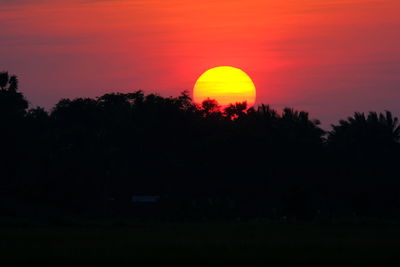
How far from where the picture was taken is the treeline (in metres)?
64.4

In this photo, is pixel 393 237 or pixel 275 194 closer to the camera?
pixel 393 237

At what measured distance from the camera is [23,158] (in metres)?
75.9

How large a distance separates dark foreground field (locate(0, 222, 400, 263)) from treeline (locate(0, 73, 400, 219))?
71.1 ft

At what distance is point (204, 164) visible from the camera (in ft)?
240

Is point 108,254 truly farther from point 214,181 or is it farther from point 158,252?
point 214,181

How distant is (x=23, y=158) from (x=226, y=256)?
51722 mm

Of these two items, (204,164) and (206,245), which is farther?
(204,164)

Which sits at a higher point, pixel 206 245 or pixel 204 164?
pixel 204 164

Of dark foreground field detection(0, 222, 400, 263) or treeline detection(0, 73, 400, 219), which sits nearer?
dark foreground field detection(0, 222, 400, 263)

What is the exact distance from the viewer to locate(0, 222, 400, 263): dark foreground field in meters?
26.4

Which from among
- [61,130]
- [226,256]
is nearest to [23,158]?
[61,130]

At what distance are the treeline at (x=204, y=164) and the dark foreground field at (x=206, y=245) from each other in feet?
71.1

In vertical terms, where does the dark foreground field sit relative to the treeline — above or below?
below

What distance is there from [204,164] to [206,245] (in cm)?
4233
